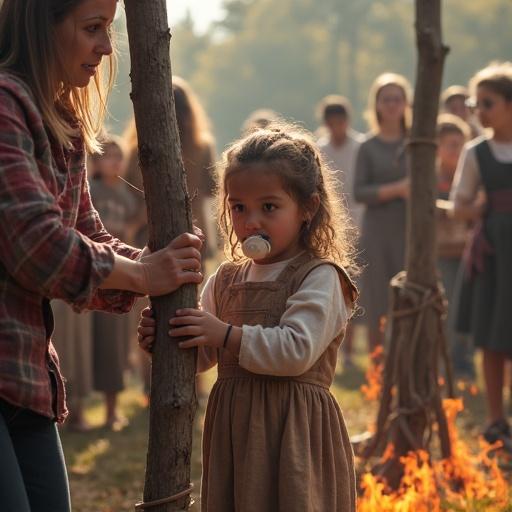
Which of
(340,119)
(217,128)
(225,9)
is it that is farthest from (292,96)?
(340,119)

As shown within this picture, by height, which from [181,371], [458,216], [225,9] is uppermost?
[225,9]

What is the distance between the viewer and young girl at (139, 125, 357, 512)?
3.34 meters

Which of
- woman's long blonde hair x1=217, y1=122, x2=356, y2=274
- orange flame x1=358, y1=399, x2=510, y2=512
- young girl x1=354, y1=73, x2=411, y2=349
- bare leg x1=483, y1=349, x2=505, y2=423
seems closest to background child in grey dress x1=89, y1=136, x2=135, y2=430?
young girl x1=354, y1=73, x2=411, y2=349

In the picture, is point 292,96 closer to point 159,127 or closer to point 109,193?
point 109,193

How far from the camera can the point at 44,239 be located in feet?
9.35

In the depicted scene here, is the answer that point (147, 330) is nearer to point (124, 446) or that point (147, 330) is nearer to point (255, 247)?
point (255, 247)

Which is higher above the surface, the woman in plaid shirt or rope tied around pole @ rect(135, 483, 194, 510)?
the woman in plaid shirt

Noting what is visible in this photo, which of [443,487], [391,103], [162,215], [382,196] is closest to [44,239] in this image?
[162,215]

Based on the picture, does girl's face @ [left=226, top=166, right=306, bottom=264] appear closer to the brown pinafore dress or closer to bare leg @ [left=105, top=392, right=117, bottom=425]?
the brown pinafore dress

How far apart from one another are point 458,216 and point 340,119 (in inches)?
154

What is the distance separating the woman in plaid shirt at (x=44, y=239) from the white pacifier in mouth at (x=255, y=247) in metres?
0.18

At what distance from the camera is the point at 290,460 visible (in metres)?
3.36

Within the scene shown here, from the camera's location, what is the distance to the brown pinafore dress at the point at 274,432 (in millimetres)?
3387

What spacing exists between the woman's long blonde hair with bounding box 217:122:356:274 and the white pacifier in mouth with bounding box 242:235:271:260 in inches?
7.2
